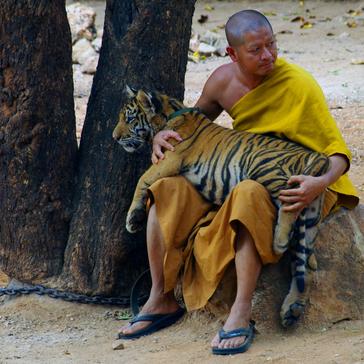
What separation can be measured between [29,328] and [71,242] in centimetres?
54

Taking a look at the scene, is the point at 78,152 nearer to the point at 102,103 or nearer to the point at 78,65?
the point at 102,103

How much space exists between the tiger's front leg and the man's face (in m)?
0.59

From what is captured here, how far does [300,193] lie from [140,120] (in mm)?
987

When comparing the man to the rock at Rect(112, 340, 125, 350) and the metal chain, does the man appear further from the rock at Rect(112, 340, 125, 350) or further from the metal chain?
the metal chain

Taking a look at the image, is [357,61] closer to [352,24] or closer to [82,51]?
[352,24]

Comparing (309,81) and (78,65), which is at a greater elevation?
(309,81)

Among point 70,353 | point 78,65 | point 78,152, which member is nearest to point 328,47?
point 78,65

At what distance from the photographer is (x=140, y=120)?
4906mm

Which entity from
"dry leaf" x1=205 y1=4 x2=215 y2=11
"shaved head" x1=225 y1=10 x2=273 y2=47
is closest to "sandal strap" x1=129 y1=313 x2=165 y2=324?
"shaved head" x1=225 y1=10 x2=273 y2=47

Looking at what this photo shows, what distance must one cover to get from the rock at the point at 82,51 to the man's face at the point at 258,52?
737 cm

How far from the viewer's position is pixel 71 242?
5.39m

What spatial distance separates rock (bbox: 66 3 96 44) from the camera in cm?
1280

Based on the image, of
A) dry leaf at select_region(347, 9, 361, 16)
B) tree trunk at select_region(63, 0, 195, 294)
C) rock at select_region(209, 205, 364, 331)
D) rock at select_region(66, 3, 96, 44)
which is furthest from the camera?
dry leaf at select_region(347, 9, 361, 16)

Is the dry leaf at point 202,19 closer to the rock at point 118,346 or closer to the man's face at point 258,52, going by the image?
the man's face at point 258,52
